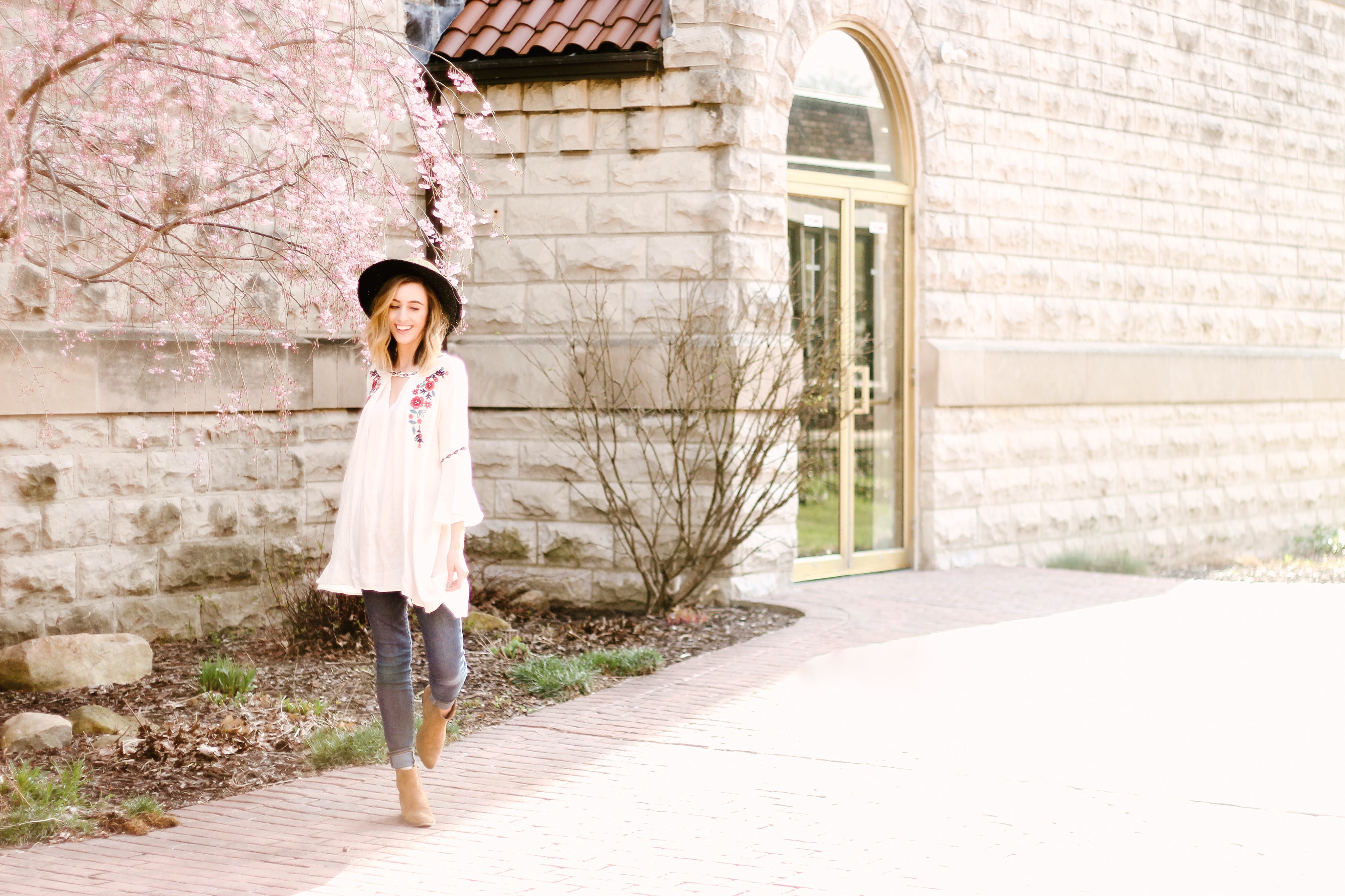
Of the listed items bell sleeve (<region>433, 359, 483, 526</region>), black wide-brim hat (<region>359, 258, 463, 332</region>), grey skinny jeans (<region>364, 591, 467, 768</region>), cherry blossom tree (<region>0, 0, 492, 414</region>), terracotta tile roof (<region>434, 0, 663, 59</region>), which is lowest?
grey skinny jeans (<region>364, 591, 467, 768</region>)

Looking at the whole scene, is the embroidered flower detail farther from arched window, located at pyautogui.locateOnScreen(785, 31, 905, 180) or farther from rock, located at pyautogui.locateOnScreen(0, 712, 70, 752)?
arched window, located at pyautogui.locateOnScreen(785, 31, 905, 180)

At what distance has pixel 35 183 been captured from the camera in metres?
6.50

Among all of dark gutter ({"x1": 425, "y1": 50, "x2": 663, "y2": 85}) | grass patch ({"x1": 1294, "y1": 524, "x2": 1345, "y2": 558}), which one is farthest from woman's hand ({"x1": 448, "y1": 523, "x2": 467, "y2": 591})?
grass patch ({"x1": 1294, "y1": 524, "x2": 1345, "y2": 558})

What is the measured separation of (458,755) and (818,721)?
1687 millimetres

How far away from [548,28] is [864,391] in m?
3.59

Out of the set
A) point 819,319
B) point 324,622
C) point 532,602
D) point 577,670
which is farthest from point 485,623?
point 819,319

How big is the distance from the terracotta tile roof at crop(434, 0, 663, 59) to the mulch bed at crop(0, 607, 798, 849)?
3.85 metres

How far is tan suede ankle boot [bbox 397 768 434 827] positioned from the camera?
5.32 meters

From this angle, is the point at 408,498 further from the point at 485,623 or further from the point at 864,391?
the point at 864,391

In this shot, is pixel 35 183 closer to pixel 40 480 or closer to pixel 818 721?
pixel 40 480

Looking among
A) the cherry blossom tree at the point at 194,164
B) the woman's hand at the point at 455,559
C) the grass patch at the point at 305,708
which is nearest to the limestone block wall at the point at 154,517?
the cherry blossom tree at the point at 194,164

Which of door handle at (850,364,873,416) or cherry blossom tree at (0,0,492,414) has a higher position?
cherry blossom tree at (0,0,492,414)

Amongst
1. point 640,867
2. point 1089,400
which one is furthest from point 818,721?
point 1089,400

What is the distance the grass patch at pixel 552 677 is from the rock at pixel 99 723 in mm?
1924
